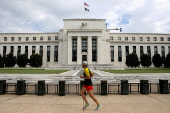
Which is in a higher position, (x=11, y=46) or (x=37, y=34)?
(x=37, y=34)

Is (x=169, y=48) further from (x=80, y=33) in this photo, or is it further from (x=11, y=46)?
(x=11, y=46)

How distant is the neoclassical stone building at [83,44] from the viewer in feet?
162

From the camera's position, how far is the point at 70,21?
5331cm

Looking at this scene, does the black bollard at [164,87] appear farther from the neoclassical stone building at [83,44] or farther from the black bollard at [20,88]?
the neoclassical stone building at [83,44]

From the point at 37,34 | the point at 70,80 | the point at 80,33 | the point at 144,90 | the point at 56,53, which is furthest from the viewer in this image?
the point at 37,34

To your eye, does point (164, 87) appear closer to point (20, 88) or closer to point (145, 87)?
point (145, 87)

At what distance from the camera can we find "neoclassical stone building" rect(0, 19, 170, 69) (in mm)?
49281

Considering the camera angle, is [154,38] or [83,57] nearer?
[83,57]

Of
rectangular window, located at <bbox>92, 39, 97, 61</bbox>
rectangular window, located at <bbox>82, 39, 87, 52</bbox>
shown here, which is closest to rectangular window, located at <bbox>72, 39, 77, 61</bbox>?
rectangular window, located at <bbox>82, 39, 87, 52</bbox>

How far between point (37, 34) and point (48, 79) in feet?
172

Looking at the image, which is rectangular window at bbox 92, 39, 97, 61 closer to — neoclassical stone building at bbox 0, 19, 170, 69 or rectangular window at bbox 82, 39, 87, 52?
neoclassical stone building at bbox 0, 19, 170, 69

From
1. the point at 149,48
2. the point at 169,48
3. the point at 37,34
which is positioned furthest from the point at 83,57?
the point at 169,48

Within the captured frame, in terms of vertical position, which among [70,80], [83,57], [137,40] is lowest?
[70,80]

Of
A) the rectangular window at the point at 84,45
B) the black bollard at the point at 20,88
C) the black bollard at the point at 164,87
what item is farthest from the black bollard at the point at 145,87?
the rectangular window at the point at 84,45
